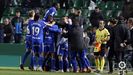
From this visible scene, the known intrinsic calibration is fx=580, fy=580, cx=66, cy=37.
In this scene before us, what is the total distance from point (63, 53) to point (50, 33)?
3.24ft

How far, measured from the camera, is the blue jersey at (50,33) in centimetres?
2350

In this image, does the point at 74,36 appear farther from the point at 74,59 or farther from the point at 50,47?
the point at 50,47

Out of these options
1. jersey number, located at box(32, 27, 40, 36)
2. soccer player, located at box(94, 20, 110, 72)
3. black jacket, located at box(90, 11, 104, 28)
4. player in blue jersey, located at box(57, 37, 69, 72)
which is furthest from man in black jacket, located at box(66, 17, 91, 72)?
black jacket, located at box(90, 11, 104, 28)

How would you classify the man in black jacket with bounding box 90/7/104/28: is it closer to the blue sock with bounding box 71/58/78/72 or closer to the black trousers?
the black trousers

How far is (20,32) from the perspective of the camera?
29.8 metres

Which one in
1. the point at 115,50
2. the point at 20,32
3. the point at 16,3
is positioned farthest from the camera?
the point at 16,3

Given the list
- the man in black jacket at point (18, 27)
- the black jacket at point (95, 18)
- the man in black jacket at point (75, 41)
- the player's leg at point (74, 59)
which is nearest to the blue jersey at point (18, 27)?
the man in black jacket at point (18, 27)

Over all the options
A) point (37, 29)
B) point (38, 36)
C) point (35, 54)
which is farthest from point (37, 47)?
point (37, 29)

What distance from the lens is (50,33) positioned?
23766 mm

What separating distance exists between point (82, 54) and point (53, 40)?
4.33 feet

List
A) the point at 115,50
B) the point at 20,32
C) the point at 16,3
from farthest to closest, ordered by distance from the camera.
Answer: the point at 16,3, the point at 20,32, the point at 115,50

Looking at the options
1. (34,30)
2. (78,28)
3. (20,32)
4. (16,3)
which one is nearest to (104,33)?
(78,28)

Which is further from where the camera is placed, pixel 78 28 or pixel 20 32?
pixel 20 32

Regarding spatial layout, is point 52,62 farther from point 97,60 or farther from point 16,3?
point 16,3
